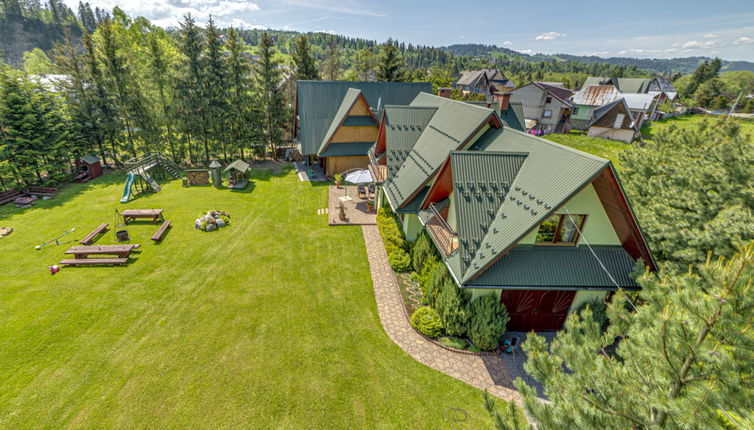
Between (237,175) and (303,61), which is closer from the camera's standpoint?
(237,175)

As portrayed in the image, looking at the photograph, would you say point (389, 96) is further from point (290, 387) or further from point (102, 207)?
point (290, 387)

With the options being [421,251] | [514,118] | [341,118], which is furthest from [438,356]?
[341,118]

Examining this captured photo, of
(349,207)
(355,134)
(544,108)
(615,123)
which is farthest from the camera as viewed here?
(544,108)

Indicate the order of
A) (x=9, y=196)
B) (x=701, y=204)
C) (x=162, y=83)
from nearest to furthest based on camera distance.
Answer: (x=701, y=204)
(x=9, y=196)
(x=162, y=83)

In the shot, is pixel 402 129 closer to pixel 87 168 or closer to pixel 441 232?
pixel 441 232

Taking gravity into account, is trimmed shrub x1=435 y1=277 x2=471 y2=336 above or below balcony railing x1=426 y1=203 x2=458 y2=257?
below

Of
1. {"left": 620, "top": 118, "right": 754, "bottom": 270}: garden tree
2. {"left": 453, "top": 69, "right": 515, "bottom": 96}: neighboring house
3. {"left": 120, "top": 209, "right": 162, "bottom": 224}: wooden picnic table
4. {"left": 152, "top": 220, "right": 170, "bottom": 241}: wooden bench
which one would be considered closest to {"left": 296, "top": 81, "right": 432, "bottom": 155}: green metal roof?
{"left": 120, "top": 209, "right": 162, "bottom": 224}: wooden picnic table

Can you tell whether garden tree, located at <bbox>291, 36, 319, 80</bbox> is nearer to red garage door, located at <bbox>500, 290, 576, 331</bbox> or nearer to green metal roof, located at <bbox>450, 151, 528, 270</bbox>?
green metal roof, located at <bbox>450, 151, 528, 270</bbox>

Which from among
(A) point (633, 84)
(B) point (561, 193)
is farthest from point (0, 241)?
(A) point (633, 84)
